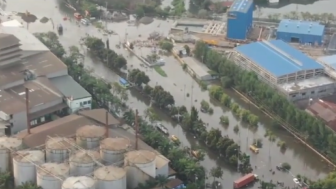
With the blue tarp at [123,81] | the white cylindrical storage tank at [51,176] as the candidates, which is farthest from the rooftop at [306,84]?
the white cylindrical storage tank at [51,176]

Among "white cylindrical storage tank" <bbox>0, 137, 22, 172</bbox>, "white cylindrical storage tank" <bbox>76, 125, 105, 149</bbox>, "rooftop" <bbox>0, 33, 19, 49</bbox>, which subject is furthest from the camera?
"rooftop" <bbox>0, 33, 19, 49</bbox>

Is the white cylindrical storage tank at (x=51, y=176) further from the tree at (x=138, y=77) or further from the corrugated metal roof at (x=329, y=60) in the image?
the corrugated metal roof at (x=329, y=60)

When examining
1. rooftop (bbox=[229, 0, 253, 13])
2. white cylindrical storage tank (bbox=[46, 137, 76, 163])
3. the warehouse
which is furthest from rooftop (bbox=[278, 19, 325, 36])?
white cylindrical storage tank (bbox=[46, 137, 76, 163])

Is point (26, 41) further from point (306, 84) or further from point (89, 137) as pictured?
point (306, 84)

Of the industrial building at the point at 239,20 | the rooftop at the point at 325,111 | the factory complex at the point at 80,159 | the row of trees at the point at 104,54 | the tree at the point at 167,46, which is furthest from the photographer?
the industrial building at the point at 239,20

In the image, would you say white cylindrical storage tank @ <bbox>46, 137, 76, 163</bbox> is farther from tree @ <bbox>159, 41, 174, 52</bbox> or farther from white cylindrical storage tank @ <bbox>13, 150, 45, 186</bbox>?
tree @ <bbox>159, 41, 174, 52</bbox>
